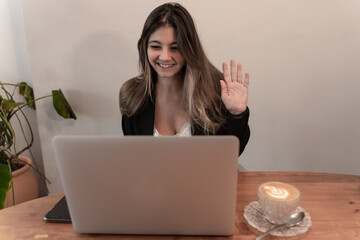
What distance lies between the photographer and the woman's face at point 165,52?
1.39 m

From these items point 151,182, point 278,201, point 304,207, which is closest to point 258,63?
point 304,207

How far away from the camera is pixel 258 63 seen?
1.97 meters

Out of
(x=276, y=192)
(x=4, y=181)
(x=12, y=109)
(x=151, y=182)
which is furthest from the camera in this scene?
(x=12, y=109)

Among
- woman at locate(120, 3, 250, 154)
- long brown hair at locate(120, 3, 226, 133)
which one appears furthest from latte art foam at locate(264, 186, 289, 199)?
long brown hair at locate(120, 3, 226, 133)

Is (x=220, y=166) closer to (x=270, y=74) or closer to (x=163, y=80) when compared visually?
(x=163, y=80)

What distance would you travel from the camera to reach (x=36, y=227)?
878 mm

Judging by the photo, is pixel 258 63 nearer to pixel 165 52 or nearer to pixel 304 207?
pixel 165 52

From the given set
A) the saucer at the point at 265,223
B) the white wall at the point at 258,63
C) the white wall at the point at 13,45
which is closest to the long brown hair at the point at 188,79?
the white wall at the point at 258,63

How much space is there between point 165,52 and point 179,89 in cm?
27

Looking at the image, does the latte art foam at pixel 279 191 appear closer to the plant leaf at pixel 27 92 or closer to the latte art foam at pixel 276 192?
the latte art foam at pixel 276 192

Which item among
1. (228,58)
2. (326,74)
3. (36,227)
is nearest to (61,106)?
(228,58)

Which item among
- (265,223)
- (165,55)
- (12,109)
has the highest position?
(165,55)

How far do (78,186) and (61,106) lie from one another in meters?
1.33

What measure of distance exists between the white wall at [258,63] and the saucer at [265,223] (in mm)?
1198
